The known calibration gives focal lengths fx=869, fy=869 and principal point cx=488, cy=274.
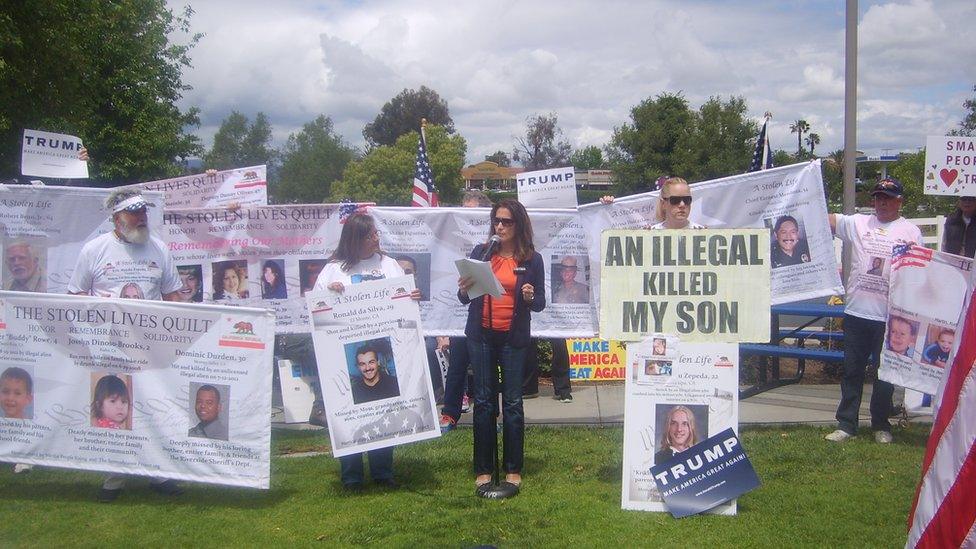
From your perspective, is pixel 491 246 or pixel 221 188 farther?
pixel 221 188

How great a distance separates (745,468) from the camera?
4.99m

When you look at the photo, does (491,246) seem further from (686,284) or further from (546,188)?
(546,188)

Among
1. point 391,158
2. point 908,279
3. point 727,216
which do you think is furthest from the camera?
point 391,158

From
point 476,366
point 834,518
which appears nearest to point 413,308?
point 476,366

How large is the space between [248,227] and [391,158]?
32.9 meters

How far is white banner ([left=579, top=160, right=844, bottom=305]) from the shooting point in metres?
6.94

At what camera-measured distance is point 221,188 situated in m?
8.04

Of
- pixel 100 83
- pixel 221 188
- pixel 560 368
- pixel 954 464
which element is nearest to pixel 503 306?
pixel 560 368

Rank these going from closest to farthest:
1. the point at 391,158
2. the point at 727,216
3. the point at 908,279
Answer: the point at 908,279, the point at 727,216, the point at 391,158

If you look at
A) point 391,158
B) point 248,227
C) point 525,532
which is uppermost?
point 391,158

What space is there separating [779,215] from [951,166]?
1382 millimetres

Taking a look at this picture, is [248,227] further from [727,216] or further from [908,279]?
[908,279]

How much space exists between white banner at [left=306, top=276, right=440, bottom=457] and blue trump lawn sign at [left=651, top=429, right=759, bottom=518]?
1493 millimetres

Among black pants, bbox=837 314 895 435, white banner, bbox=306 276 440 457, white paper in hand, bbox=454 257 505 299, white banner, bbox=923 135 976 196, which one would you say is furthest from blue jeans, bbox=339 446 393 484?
white banner, bbox=923 135 976 196
